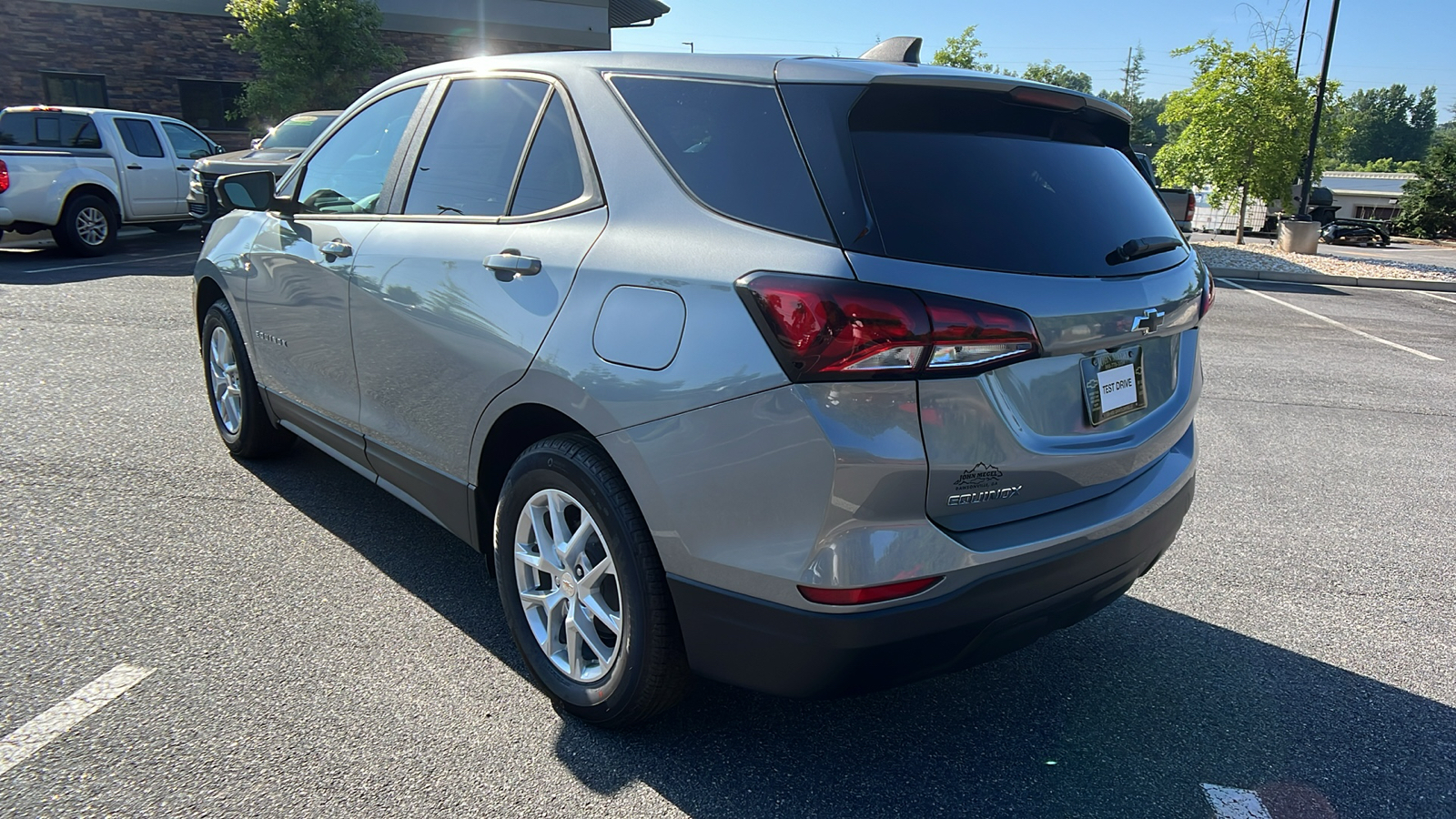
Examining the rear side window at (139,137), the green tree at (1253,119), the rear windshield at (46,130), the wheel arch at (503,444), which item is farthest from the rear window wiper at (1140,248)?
the green tree at (1253,119)

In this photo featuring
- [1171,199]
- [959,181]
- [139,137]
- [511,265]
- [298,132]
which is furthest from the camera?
[139,137]

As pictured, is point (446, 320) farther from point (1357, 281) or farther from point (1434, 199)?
point (1434, 199)

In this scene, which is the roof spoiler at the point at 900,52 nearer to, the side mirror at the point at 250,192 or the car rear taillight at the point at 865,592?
the car rear taillight at the point at 865,592

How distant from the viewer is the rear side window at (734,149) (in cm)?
210

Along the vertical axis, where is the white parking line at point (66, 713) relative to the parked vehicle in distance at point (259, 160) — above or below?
below

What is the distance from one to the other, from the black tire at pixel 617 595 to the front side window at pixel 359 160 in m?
1.51

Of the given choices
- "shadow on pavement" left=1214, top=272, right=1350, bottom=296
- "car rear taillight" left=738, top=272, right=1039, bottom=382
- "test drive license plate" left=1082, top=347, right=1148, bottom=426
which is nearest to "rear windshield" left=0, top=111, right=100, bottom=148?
"car rear taillight" left=738, top=272, right=1039, bottom=382

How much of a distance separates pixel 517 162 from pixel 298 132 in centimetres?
1216

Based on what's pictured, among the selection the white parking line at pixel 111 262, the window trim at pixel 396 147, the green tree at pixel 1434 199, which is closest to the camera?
the window trim at pixel 396 147

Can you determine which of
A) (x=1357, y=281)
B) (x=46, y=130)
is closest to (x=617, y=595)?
(x=46, y=130)

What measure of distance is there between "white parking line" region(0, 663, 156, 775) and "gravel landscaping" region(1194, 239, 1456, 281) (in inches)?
631

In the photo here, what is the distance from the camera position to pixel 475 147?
306cm

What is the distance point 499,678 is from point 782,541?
129cm

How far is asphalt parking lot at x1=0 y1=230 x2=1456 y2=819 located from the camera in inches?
93.8
